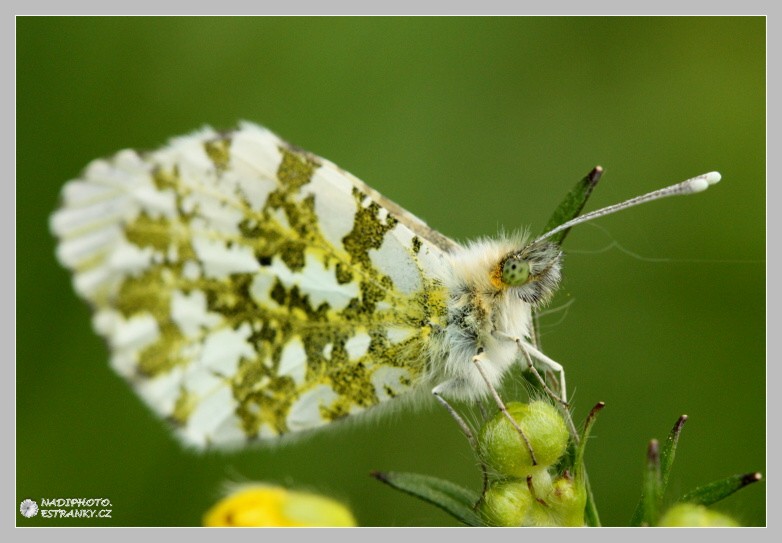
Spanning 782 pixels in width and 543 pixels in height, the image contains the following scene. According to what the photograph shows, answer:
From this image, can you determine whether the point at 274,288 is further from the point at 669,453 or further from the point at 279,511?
the point at 669,453

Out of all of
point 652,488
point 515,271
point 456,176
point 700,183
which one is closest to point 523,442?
point 652,488

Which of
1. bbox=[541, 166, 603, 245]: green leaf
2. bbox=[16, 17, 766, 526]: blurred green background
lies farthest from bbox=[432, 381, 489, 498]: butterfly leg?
bbox=[16, 17, 766, 526]: blurred green background

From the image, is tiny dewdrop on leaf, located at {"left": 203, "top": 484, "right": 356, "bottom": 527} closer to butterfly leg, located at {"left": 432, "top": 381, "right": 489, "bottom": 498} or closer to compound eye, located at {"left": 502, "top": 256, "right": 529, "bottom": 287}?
butterfly leg, located at {"left": 432, "top": 381, "right": 489, "bottom": 498}

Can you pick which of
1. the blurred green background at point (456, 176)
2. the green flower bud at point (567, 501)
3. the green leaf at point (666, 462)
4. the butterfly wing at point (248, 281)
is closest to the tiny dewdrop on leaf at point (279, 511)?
the butterfly wing at point (248, 281)

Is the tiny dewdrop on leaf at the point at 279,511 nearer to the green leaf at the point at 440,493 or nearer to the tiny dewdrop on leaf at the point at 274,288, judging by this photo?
the green leaf at the point at 440,493

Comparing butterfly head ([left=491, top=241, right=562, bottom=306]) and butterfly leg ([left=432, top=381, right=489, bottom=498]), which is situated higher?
butterfly head ([left=491, top=241, right=562, bottom=306])

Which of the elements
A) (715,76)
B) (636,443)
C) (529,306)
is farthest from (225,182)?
(715,76)
